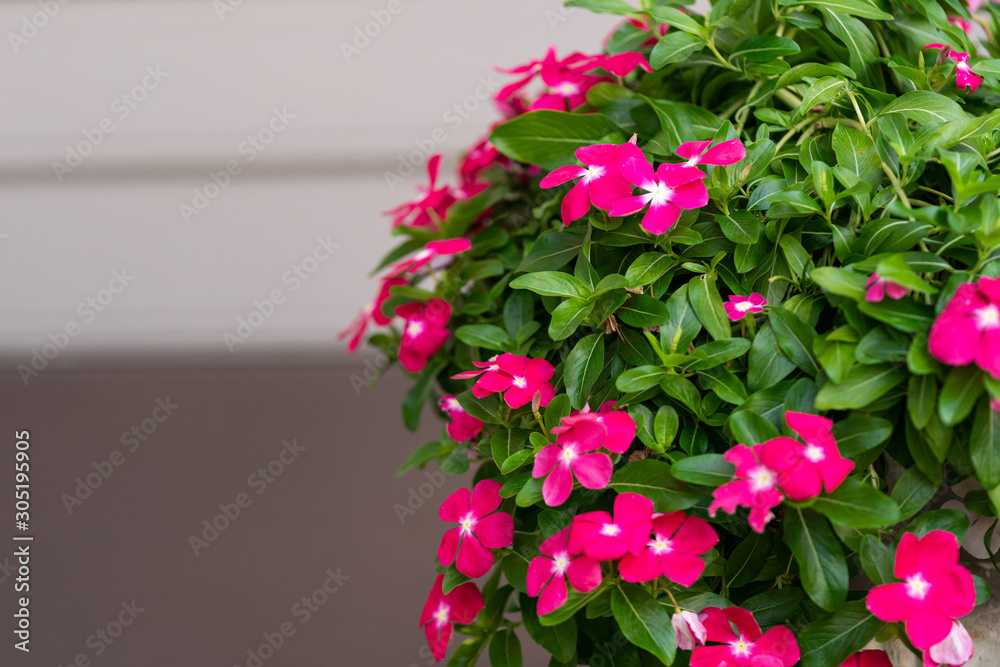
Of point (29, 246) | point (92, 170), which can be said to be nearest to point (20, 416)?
point (29, 246)

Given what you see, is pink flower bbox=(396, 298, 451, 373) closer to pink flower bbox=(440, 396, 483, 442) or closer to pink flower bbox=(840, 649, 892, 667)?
pink flower bbox=(440, 396, 483, 442)

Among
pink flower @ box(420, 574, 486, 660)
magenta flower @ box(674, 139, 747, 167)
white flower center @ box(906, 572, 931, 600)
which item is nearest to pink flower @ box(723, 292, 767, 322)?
magenta flower @ box(674, 139, 747, 167)

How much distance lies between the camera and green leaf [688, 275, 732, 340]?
1.81 feet

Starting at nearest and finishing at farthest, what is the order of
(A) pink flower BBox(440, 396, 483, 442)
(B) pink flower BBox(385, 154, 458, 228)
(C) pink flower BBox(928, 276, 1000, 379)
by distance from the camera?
(C) pink flower BBox(928, 276, 1000, 379), (A) pink flower BBox(440, 396, 483, 442), (B) pink flower BBox(385, 154, 458, 228)

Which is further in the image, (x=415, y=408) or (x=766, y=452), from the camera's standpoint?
(x=415, y=408)

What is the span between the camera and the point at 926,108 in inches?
23.0

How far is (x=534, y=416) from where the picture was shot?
60 centimetres

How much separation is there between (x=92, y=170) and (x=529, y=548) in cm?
166

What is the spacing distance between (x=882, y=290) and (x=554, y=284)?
0.76ft

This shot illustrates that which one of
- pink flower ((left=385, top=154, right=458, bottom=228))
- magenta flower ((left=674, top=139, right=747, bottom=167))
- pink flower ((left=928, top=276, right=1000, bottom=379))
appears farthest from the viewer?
pink flower ((left=385, top=154, right=458, bottom=228))

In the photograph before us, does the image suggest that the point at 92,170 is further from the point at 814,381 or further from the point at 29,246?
the point at 814,381

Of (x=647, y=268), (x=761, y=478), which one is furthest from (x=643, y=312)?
(x=761, y=478)

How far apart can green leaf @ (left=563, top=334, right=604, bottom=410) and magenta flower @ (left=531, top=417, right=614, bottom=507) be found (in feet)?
0.18

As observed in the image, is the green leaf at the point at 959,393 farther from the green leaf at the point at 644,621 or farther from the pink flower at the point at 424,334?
the pink flower at the point at 424,334
